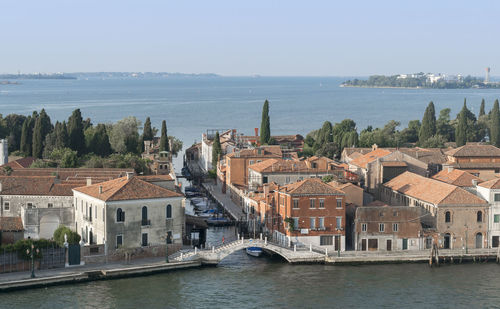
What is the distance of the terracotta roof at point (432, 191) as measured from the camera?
1624 inches

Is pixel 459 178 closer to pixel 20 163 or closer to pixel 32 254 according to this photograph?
pixel 32 254

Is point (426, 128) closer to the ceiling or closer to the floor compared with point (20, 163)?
closer to the ceiling

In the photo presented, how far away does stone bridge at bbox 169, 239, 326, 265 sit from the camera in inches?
1500

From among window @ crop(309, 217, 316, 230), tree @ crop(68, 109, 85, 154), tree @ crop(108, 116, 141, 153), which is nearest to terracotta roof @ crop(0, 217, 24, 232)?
window @ crop(309, 217, 316, 230)

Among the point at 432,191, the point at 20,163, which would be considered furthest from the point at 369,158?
the point at 20,163

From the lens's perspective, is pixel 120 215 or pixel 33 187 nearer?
pixel 120 215

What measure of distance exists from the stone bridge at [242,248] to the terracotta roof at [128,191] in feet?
9.95

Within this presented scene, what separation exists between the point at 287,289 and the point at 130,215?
8383 millimetres

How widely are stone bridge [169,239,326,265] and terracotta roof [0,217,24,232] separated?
7.75 metres

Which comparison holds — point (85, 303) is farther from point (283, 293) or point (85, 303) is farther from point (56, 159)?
point (56, 159)

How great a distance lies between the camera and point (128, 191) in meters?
37.8

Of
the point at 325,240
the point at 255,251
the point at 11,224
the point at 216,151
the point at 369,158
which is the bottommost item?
the point at 255,251

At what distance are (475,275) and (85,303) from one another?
18139mm

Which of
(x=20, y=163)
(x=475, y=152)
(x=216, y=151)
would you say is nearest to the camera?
(x=475, y=152)
